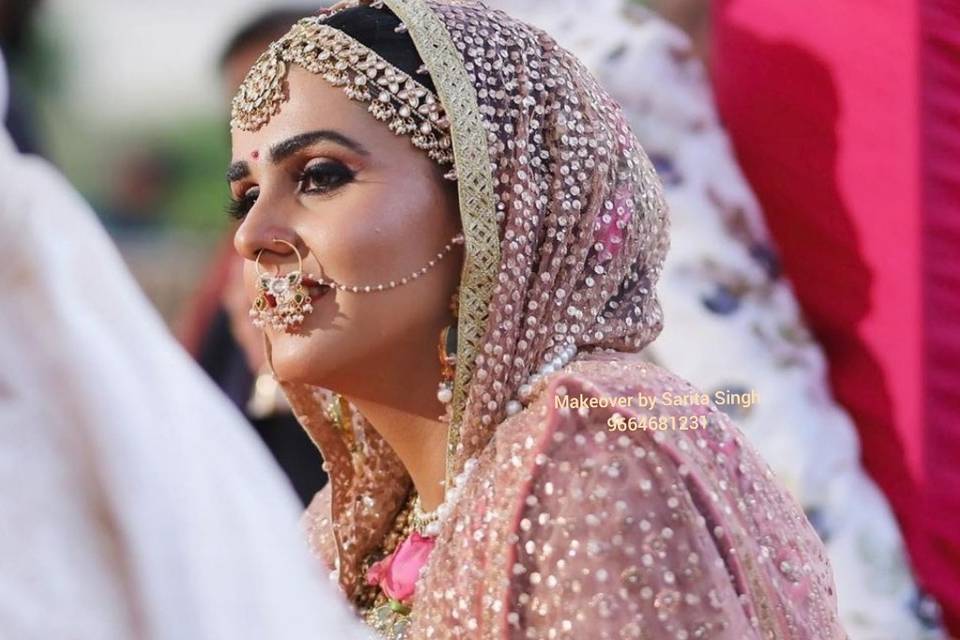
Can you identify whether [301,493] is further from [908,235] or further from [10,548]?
[10,548]

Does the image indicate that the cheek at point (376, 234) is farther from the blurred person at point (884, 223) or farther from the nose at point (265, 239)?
the blurred person at point (884, 223)

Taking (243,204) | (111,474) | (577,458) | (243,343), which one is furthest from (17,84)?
(111,474)

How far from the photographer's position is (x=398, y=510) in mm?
1769

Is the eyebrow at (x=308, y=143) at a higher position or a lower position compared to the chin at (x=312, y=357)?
higher

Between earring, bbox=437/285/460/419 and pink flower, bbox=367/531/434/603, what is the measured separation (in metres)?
0.18

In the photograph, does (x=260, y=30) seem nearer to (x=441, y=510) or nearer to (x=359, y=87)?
(x=359, y=87)

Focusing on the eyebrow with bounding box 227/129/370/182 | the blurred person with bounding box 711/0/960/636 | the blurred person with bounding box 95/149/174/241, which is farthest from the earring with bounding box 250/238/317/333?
the blurred person with bounding box 95/149/174/241

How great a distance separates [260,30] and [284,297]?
6.59 feet

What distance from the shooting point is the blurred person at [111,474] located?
0.57 metres

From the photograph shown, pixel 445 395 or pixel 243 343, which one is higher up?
pixel 445 395

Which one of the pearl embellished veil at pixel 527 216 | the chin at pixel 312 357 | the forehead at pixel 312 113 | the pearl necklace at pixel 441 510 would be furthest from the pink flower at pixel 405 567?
the forehead at pixel 312 113

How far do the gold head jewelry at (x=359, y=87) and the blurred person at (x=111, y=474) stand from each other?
97 centimetres

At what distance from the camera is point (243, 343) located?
3.36 metres

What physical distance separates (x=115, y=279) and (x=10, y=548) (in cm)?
12
